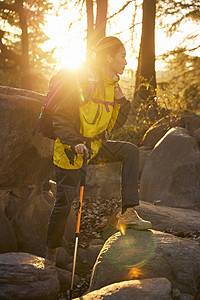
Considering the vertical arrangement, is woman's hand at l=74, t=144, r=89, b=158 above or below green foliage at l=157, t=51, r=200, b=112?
below

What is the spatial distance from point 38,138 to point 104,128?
4.24ft

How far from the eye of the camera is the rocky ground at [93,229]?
13.1ft

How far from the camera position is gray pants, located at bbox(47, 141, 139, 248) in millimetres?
3434

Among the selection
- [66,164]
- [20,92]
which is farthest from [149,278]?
[20,92]

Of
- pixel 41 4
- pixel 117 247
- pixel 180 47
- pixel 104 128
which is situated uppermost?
pixel 41 4

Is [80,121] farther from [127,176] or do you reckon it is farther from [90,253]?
[90,253]

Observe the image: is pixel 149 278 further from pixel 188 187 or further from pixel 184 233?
pixel 188 187

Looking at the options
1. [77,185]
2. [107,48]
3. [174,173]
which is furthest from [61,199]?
[174,173]

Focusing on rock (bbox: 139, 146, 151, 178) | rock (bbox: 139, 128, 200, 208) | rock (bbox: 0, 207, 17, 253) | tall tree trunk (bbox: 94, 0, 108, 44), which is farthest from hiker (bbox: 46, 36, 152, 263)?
tall tree trunk (bbox: 94, 0, 108, 44)

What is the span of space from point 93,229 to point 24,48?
1475 cm

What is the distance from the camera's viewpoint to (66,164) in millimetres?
3387

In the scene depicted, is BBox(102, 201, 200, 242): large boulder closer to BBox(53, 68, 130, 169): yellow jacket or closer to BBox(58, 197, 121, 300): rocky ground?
BBox(58, 197, 121, 300): rocky ground

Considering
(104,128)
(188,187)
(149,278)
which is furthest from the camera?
(188,187)

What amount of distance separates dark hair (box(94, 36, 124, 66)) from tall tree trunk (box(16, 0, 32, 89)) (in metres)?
15.2
